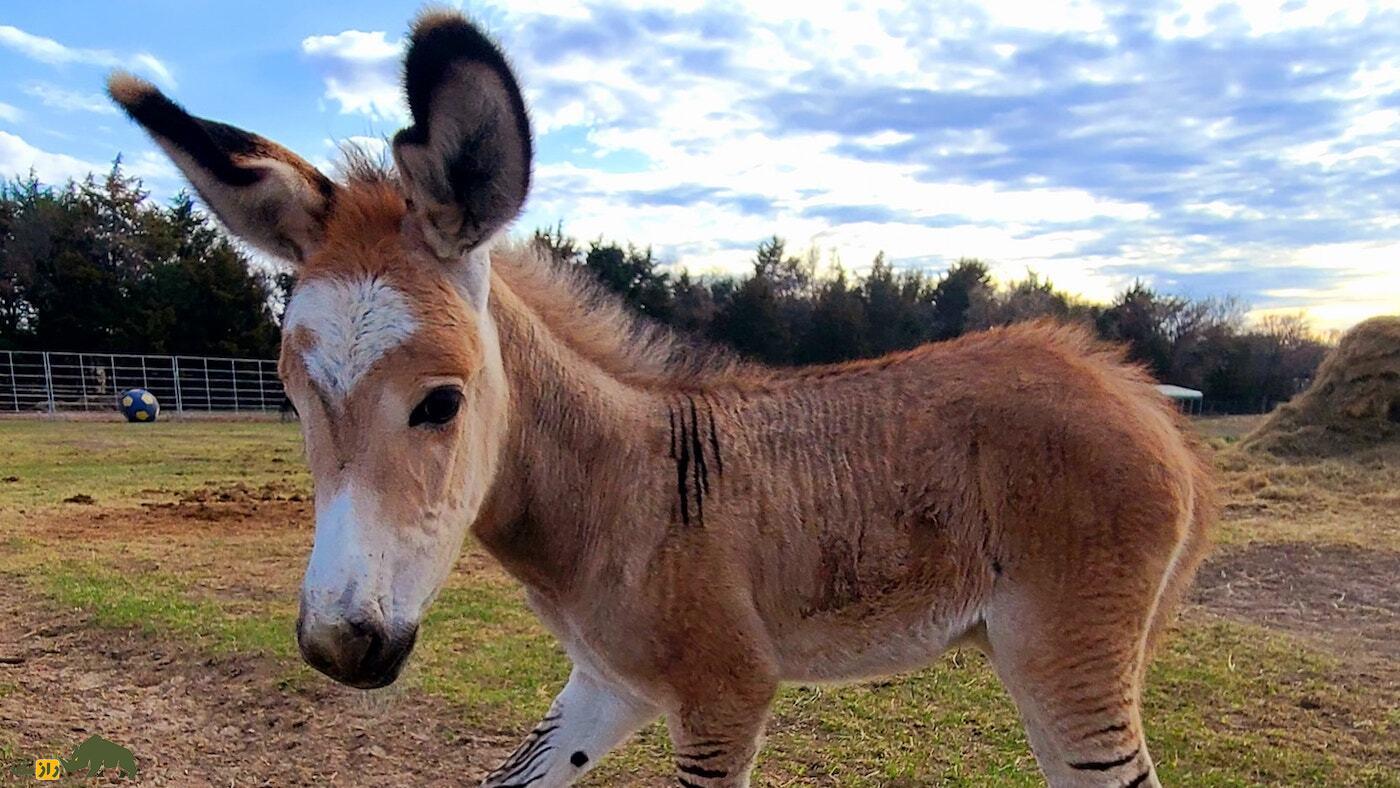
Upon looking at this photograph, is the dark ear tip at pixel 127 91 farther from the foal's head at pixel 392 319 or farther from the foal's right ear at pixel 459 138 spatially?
the foal's right ear at pixel 459 138

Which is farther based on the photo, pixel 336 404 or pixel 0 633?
pixel 0 633

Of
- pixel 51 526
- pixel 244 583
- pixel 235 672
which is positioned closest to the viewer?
pixel 235 672

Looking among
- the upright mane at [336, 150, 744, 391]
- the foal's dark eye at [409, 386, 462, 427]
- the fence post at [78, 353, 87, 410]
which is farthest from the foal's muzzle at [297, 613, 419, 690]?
the fence post at [78, 353, 87, 410]

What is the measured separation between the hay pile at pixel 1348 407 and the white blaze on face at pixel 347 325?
21.0m

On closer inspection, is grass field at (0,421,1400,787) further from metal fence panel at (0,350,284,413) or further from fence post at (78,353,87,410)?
fence post at (78,353,87,410)

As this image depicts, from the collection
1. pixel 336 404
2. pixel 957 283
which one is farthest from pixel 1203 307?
pixel 336 404

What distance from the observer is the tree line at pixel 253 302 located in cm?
3803

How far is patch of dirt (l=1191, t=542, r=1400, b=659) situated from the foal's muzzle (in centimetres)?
830

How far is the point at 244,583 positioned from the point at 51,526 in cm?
514

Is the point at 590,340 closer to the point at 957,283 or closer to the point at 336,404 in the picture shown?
the point at 336,404

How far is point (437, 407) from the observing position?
2568mm

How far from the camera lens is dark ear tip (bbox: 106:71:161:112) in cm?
282

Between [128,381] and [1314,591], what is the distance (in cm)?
4235

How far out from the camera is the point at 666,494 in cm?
333
